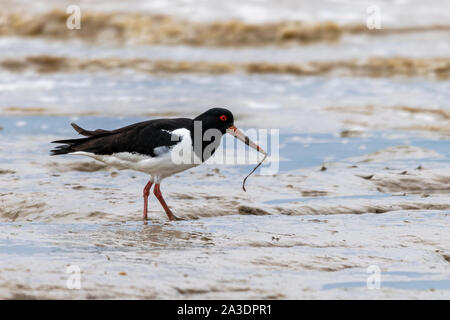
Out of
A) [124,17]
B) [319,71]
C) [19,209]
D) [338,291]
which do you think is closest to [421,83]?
[319,71]

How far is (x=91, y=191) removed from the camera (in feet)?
26.1

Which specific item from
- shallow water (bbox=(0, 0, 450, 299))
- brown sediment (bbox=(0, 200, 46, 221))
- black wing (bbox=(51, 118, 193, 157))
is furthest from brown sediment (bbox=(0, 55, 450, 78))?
brown sediment (bbox=(0, 200, 46, 221))

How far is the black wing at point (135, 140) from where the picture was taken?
7129mm

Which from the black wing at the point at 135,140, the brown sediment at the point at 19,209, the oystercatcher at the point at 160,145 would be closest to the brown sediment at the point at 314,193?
the oystercatcher at the point at 160,145

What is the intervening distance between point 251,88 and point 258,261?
36.6ft

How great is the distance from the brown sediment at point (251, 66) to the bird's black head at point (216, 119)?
11610mm

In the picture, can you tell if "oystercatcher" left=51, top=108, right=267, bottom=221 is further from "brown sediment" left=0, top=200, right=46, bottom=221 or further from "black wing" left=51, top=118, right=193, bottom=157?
"brown sediment" left=0, top=200, right=46, bottom=221

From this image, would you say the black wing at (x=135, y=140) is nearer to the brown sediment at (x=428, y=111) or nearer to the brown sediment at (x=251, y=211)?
the brown sediment at (x=251, y=211)

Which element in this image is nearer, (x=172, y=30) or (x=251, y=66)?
(x=251, y=66)

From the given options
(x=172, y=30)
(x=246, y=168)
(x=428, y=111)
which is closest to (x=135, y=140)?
(x=246, y=168)

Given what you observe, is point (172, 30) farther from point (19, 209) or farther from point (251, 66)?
point (19, 209)

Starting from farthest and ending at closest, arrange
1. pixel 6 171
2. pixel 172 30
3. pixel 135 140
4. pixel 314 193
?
pixel 172 30, pixel 6 171, pixel 314 193, pixel 135 140

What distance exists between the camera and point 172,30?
23.0m

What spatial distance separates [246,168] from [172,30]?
558 inches
